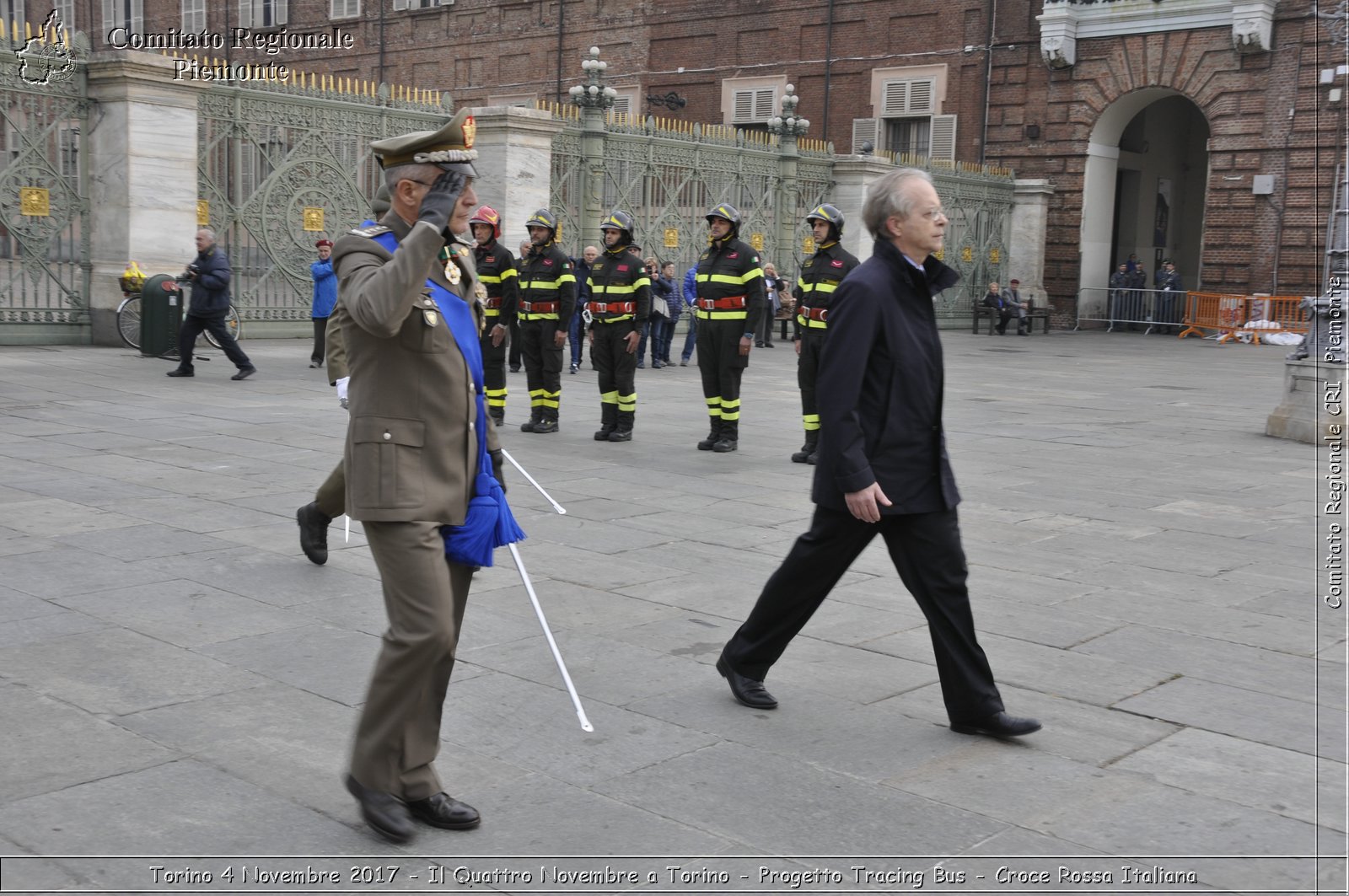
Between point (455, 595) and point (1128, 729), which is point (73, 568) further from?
point (1128, 729)

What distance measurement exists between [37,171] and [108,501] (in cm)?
1112

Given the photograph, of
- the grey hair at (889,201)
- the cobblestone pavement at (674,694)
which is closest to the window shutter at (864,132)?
the cobblestone pavement at (674,694)

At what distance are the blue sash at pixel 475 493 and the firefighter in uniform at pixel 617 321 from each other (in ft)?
24.8

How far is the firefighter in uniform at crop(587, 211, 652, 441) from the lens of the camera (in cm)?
1177

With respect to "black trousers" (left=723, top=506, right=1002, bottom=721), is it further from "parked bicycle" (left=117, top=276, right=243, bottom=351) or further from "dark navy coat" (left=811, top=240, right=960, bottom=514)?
"parked bicycle" (left=117, top=276, right=243, bottom=351)

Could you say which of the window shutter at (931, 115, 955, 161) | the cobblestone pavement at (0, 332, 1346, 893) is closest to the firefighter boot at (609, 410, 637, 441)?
the cobblestone pavement at (0, 332, 1346, 893)

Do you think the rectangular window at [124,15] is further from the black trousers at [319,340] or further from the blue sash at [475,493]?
the blue sash at [475,493]

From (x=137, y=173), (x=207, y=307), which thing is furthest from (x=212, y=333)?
(x=137, y=173)

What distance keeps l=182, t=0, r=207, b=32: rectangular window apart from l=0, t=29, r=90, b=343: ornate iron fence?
2934 centimetres

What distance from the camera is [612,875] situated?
3.61 metres

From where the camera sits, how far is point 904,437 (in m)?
4.72

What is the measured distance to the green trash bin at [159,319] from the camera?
56.1ft

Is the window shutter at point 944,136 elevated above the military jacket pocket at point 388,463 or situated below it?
above

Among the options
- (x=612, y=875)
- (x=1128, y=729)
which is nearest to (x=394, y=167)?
(x=612, y=875)
